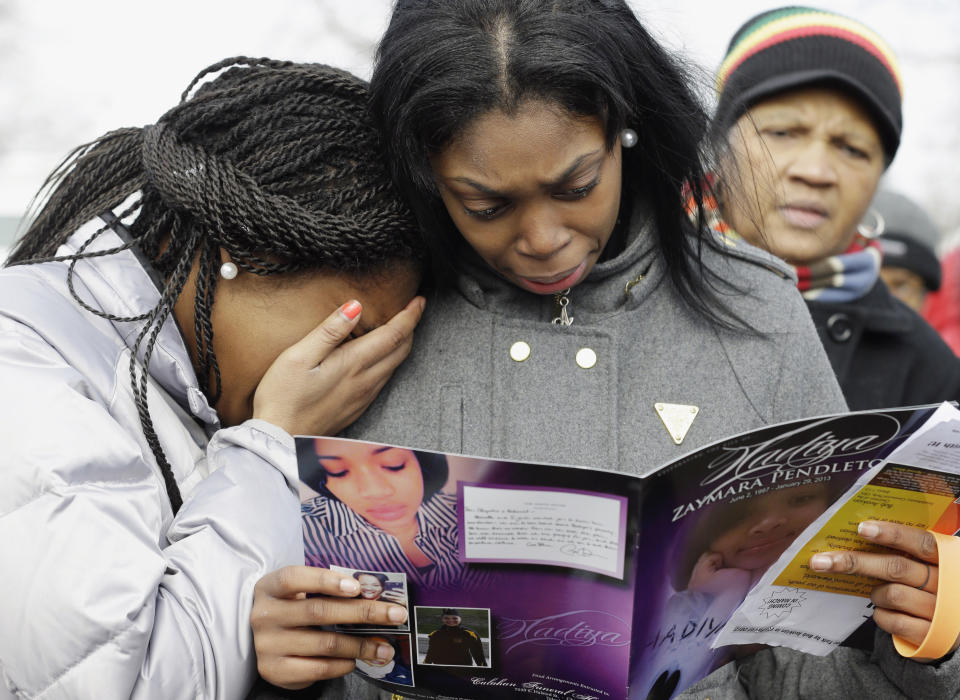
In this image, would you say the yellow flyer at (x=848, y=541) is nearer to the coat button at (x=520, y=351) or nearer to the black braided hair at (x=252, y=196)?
the coat button at (x=520, y=351)

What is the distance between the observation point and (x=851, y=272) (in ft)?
8.79

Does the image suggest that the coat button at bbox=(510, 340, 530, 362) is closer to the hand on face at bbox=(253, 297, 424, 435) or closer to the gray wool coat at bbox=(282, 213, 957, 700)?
the gray wool coat at bbox=(282, 213, 957, 700)

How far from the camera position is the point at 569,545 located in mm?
1242

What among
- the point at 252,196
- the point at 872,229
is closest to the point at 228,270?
the point at 252,196

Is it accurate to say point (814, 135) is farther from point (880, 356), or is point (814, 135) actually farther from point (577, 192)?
point (577, 192)

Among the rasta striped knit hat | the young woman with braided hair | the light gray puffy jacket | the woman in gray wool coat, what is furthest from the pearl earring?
the rasta striped knit hat

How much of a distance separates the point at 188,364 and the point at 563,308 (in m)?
0.60

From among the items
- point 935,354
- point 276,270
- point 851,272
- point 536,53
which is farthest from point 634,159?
point 935,354

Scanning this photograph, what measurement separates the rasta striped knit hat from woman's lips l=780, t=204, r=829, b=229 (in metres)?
0.24

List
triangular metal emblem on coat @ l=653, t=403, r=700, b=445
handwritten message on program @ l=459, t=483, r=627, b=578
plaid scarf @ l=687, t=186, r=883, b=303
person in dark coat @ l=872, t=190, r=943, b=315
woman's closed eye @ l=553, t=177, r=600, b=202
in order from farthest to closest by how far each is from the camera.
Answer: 1. person in dark coat @ l=872, t=190, r=943, b=315
2. plaid scarf @ l=687, t=186, r=883, b=303
3. triangular metal emblem on coat @ l=653, t=403, r=700, b=445
4. woman's closed eye @ l=553, t=177, r=600, b=202
5. handwritten message on program @ l=459, t=483, r=627, b=578

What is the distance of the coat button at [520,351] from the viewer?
1.65 metres

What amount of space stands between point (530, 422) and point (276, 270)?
1.51 feet

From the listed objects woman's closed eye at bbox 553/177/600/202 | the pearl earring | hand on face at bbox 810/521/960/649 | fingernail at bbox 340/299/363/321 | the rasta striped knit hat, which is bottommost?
hand on face at bbox 810/521/960/649

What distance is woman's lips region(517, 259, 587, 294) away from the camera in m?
1.55
